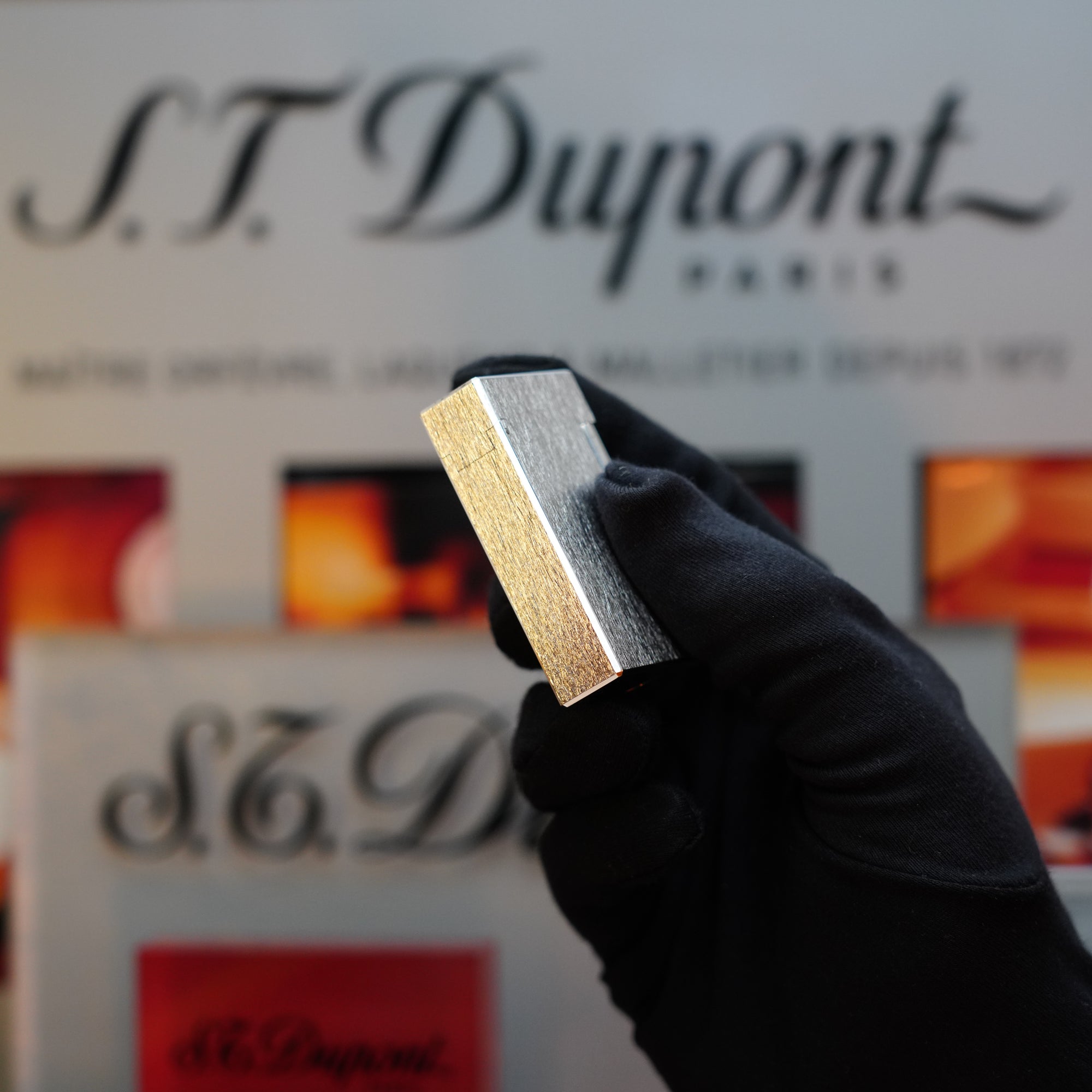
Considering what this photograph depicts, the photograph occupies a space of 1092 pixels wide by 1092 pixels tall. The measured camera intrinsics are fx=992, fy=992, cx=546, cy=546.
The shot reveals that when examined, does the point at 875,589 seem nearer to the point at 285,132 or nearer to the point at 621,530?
the point at 621,530

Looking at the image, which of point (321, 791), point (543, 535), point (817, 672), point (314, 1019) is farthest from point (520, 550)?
point (314, 1019)

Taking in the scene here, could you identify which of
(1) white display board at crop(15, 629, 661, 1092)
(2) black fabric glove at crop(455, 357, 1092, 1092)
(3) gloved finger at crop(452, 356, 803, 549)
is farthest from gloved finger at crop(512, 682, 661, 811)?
(1) white display board at crop(15, 629, 661, 1092)

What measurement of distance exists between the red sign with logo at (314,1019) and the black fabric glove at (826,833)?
0.54 metres

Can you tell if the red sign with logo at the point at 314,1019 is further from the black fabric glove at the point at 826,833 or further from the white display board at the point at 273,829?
the black fabric glove at the point at 826,833

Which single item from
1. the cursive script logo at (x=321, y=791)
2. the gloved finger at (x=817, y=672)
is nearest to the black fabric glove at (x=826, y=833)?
the gloved finger at (x=817, y=672)

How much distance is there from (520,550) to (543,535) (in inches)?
0.6

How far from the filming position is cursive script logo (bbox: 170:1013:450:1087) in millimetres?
1045

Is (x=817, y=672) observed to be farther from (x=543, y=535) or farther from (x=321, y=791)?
(x=321, y=791)

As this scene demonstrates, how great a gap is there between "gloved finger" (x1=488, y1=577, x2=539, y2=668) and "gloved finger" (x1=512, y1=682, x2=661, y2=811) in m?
0.03

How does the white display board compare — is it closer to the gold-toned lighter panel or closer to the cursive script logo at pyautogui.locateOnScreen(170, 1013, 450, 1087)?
the cursive script logo at pyautogui.locateOnScreen(170, 1013, 450, 1087)

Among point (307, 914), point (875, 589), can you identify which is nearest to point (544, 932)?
point (307, 914)

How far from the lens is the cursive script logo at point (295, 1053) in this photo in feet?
3.43

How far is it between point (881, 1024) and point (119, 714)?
2.79 ft

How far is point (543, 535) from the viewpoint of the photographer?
1.46ft
